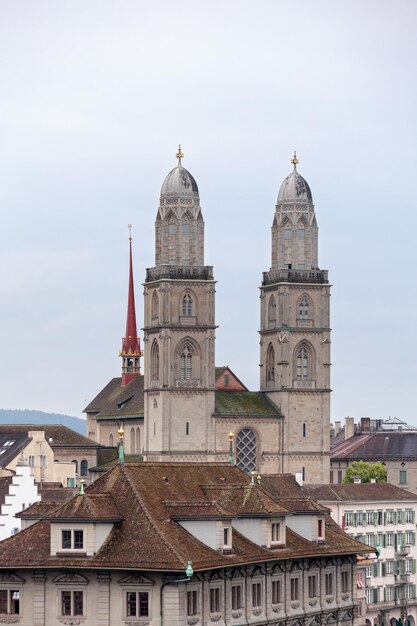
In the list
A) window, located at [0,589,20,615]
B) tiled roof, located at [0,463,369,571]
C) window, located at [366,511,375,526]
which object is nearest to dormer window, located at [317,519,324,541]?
tiled roof, located at [0,463,369,571]

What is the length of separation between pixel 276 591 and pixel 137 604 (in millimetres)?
11618

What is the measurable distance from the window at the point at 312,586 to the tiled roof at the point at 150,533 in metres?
1.53

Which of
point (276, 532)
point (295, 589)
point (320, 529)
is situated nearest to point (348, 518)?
point (320, 529)

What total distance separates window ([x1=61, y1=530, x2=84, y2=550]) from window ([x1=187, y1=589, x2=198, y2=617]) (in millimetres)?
4777

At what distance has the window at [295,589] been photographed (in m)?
102

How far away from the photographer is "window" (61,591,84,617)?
300 feet

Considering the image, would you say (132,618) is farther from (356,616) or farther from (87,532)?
(356,616)

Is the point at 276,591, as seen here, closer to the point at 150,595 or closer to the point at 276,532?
the point at 276,532

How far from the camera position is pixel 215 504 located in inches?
3730

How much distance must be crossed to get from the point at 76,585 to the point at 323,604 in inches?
691

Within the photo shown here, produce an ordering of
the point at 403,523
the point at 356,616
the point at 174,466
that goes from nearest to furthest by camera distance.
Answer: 1. the point at 174,466
2. the point at 356,616
3. the point at 403,523

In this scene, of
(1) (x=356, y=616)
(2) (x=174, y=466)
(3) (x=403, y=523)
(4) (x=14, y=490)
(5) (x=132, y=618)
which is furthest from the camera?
(3) (x=403, y=523)

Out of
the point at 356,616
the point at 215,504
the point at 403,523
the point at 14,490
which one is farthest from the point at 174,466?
the point at 403,523

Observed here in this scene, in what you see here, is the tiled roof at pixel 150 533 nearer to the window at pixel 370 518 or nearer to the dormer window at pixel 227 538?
the dormer window at pixel 227 538
